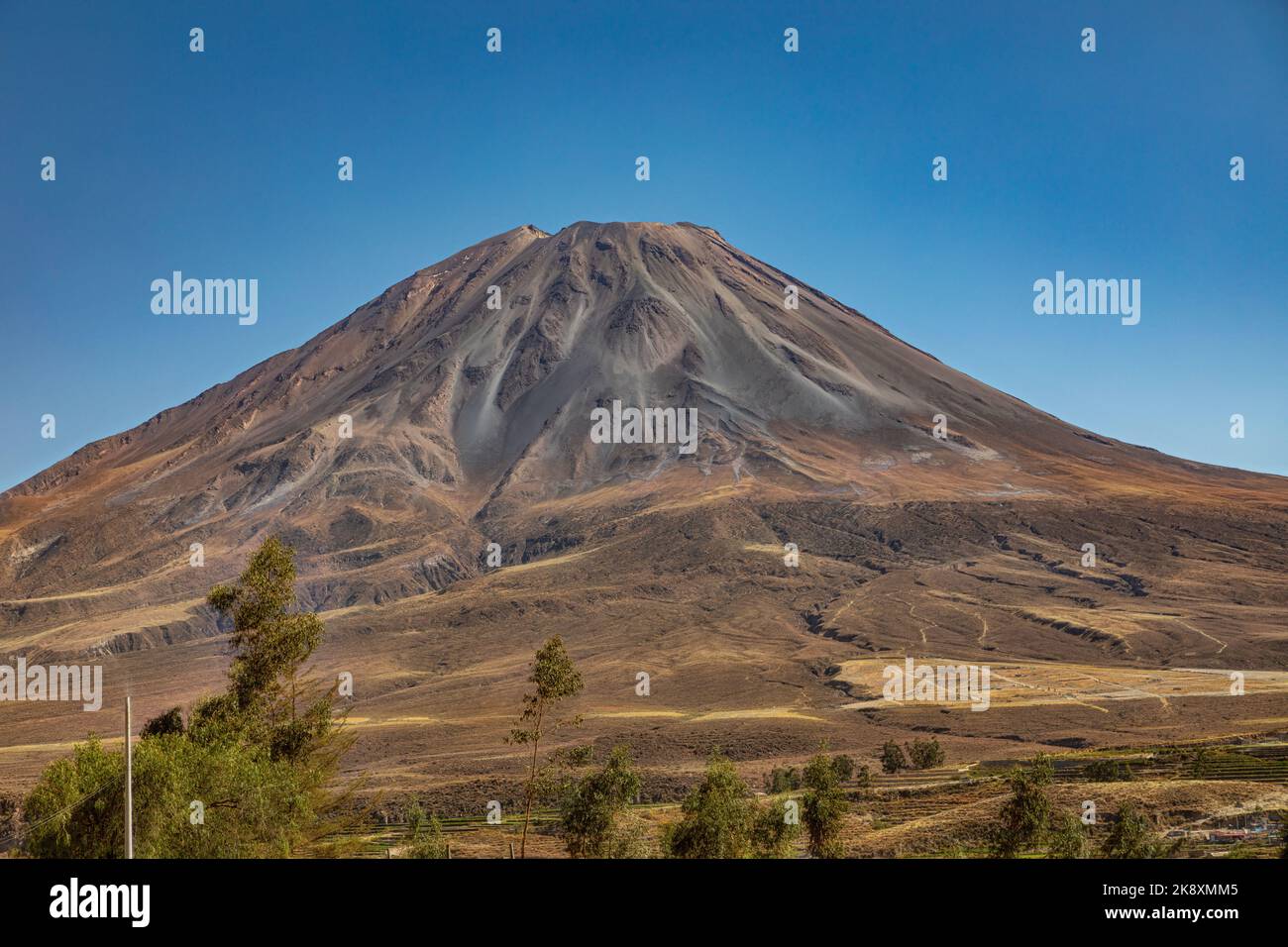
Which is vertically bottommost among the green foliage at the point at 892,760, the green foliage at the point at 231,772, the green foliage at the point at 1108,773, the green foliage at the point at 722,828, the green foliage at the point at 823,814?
the green foliage at the point at 892,760

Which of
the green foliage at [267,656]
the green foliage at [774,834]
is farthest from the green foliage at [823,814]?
the green foliage at [267,656]

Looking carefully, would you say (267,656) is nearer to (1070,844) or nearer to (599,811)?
(599,811)

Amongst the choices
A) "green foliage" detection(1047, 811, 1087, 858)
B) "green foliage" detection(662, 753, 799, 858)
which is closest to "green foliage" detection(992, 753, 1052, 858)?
"green foliage" detection(1047, 811, 1087, 858)

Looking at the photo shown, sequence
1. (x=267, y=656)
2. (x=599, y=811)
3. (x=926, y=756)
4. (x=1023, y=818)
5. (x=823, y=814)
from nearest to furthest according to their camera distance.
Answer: (x=267, y=656), (x=599, y=811), (x=1023, y=818), (x=823, y=814), (x=926, y=756)

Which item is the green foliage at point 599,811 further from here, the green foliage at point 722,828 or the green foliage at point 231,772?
the green foliage at point 231,772

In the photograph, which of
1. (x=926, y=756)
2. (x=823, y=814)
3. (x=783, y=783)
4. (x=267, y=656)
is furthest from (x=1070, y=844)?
(x=926, y=756)

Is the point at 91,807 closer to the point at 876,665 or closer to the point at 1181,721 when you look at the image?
the point at 1181,721
